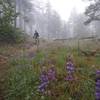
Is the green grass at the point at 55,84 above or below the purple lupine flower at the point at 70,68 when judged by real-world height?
below

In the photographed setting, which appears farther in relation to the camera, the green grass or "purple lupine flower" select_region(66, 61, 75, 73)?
the green grass

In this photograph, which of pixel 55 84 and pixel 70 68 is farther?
pixel 55 84

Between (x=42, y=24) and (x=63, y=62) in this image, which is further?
(x=42, y=24)

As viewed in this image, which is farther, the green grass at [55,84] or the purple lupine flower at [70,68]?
the green grass at [55,84]

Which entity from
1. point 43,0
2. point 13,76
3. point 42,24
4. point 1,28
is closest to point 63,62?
point 13,76

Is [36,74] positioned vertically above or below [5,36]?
below

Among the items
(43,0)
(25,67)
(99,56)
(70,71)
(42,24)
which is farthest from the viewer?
(42,24)

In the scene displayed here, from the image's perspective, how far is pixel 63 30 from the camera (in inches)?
A: 2854

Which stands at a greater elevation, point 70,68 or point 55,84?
point 70,68

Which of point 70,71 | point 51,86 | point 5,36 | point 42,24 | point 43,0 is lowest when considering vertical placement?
point 51,86

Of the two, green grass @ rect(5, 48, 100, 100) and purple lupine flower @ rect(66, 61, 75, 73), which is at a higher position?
purple lupine flower @ rect(66, 61, 75, 73)

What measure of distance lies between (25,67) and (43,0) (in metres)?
63.1

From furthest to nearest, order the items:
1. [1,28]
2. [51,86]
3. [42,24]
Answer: [42,24]
[1,28]
[51,86]

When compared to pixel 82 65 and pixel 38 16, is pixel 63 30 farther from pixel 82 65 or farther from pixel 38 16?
pixel 82 65
